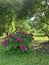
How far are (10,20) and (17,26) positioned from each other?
1575 millimetres

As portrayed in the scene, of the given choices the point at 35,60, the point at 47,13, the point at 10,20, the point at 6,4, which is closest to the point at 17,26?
the point at 10,20

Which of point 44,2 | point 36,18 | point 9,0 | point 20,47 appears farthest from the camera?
point 9,0

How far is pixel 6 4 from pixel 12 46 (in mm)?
5308

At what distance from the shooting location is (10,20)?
14.4 m

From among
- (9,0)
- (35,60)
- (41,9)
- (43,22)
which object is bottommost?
(35,60)

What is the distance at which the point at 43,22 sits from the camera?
11445 mm

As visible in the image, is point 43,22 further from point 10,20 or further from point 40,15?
point 10,20

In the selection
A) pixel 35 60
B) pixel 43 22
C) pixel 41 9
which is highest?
pixel 41 9

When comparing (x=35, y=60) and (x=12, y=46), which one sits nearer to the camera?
(x=35, y=60)

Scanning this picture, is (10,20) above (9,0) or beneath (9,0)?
beneath

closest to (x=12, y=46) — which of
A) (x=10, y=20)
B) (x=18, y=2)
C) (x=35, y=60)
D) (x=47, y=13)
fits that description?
(x=35, y=60)

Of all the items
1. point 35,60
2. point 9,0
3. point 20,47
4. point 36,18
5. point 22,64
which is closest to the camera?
point 22,64

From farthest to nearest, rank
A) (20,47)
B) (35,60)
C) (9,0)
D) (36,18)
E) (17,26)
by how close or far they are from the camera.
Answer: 1. (17,26)
2. (9,0)
3. (36,18)
4. (20,47)
5. (35,60)

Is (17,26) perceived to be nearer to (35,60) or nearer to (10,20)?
(10,20)
